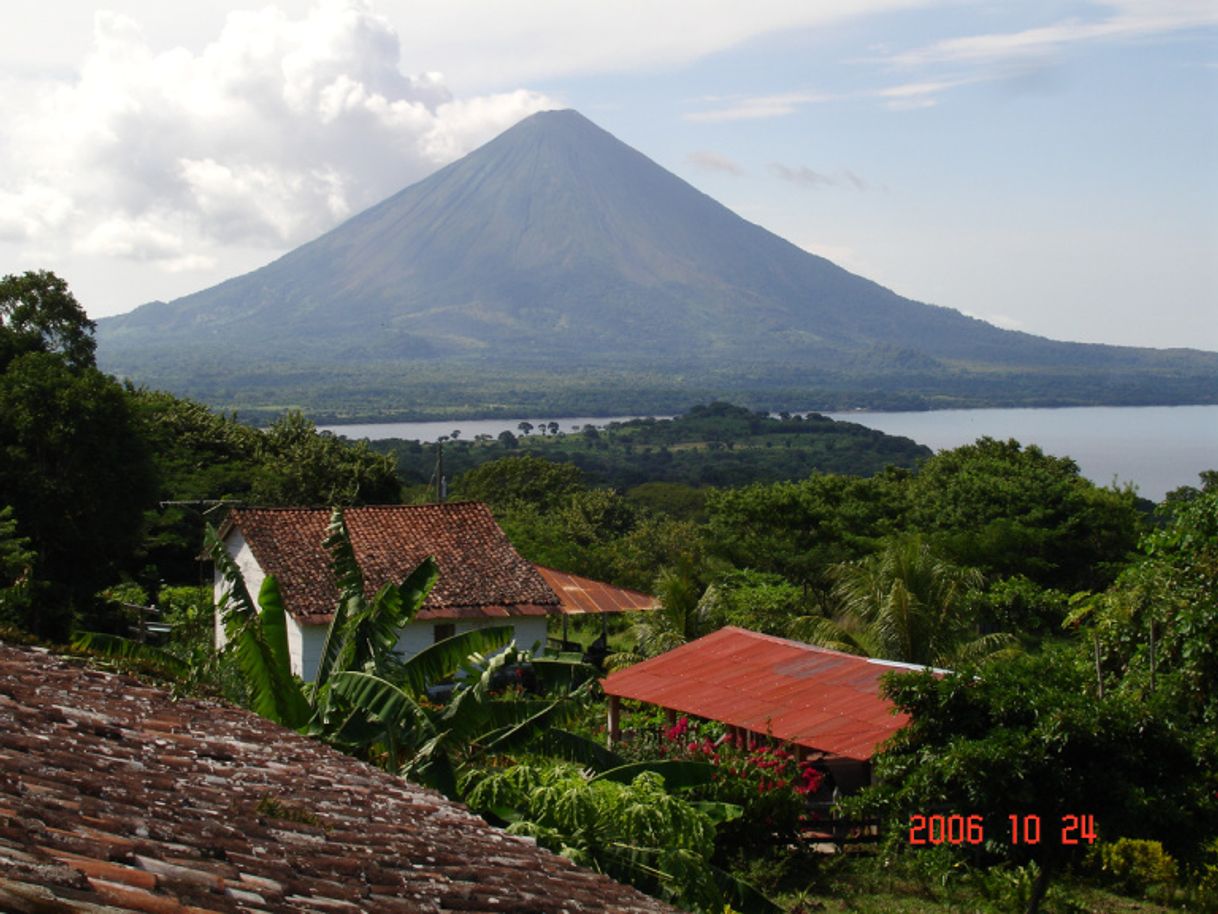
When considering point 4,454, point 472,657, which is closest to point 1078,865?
point 472,657

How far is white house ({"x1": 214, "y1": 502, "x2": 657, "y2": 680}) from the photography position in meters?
22.9

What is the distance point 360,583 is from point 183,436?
105 ft

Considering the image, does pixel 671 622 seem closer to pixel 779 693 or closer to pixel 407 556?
pixel 407 556

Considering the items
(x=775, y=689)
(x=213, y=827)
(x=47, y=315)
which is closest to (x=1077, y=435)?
(x=47, y=315)

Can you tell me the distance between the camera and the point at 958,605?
62.0 ft

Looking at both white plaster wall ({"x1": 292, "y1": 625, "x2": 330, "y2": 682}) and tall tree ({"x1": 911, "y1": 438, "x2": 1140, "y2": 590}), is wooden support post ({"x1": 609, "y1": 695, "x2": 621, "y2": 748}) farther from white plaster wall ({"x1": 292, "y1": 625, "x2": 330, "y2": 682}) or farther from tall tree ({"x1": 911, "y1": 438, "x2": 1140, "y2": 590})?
tall tree ({"x1": 911, "y1": 438, "x2": 1140, "y2": 590})

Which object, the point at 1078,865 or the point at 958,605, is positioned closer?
the point at 1078,865

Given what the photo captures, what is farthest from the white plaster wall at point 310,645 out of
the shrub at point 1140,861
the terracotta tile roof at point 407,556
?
the shrub at point 1140,861

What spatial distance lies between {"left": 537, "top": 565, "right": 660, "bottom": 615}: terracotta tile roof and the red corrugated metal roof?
6.95m

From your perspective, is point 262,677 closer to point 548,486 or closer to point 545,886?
point 545,886

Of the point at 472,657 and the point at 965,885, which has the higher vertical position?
the point at 472,657

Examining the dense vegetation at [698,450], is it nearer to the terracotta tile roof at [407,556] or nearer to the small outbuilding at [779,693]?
the terracotta tile roof at [407,556]

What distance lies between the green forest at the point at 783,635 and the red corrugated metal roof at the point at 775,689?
40 cm

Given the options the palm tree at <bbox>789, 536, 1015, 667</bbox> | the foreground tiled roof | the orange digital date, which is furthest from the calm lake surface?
the foreground tiled roof
